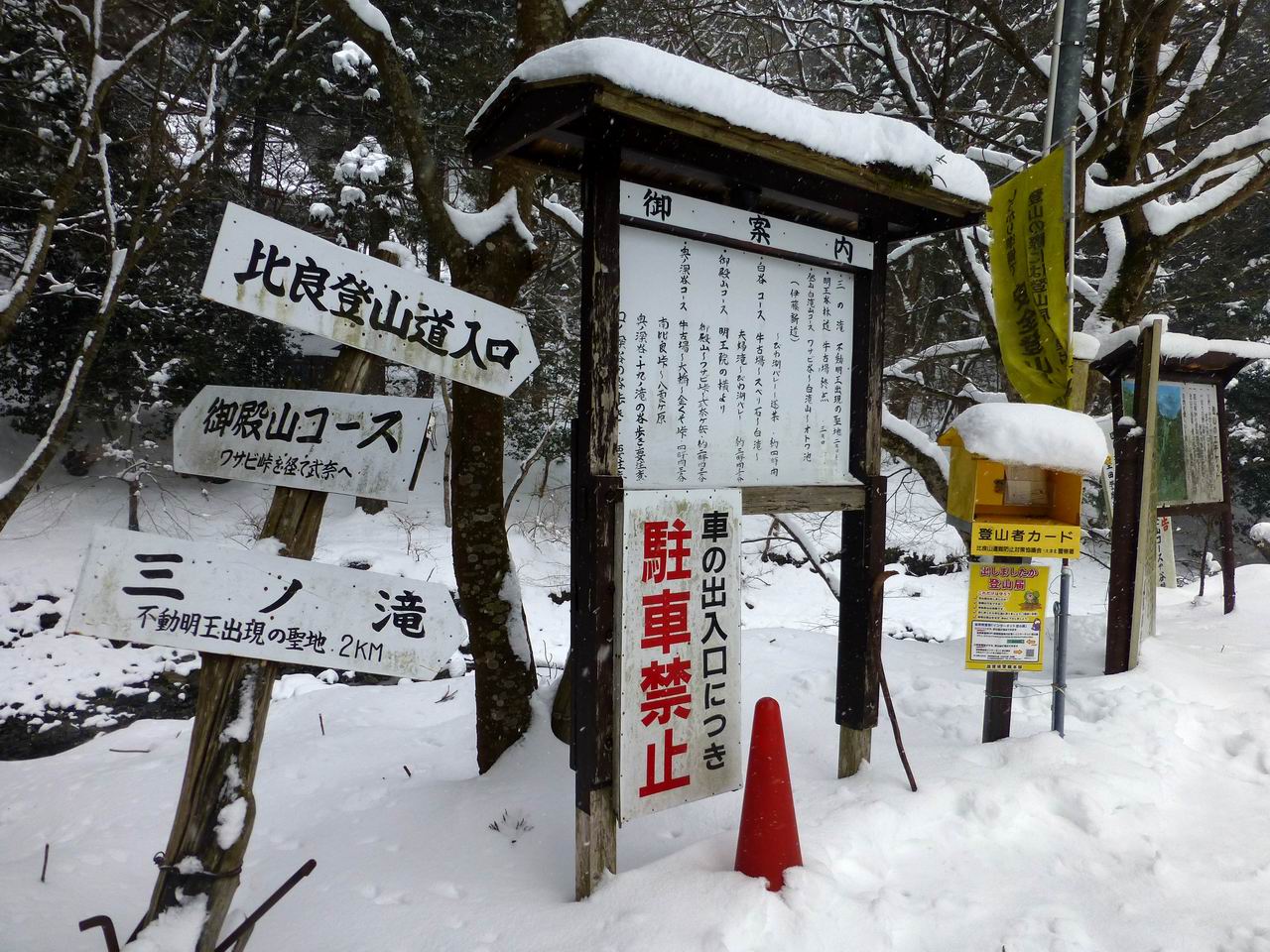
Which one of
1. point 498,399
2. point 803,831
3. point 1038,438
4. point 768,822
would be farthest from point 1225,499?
point 498,399

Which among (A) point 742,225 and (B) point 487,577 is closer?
(A) point 742,225

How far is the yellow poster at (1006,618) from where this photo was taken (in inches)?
155

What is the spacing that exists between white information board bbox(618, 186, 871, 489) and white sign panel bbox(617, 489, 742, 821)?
0.61 feet

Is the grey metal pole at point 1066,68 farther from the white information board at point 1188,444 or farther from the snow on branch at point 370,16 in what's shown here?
the snow on branch at point 370,16

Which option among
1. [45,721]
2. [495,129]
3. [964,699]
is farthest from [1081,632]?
[45,721]

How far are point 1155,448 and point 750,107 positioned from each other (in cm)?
522

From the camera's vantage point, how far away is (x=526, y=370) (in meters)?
2.79

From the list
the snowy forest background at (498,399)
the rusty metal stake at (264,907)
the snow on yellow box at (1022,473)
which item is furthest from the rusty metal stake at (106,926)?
the snow on yellow box at (1022,473)

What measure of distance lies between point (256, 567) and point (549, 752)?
8.35 ft

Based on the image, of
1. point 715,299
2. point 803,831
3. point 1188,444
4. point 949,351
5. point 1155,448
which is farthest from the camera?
point 949,351

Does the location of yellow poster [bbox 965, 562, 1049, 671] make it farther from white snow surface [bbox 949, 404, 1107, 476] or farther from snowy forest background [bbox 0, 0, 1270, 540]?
snowy forest background [bbox 0, 0, 1270, 540]

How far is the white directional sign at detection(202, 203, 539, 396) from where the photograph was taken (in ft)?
7.55

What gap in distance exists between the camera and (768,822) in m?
2.77

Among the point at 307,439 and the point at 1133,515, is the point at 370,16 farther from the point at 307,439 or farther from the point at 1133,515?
the point at 1133,515
